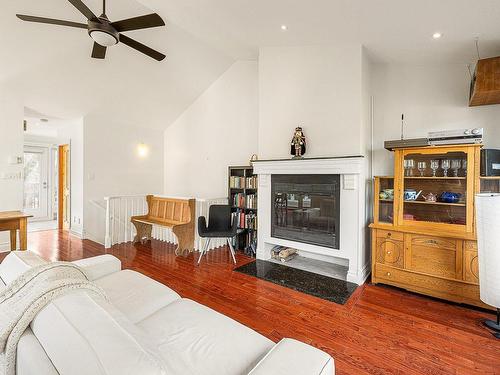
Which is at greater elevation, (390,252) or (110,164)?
(110,164)

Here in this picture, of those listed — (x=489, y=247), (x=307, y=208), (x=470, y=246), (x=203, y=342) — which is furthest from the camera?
(x=307, y=208)

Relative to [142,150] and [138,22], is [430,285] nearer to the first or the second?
[138,22]

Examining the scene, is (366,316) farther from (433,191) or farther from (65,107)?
(65,107)

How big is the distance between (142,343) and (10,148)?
5260 millimetres

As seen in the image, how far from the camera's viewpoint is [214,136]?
5.36 m

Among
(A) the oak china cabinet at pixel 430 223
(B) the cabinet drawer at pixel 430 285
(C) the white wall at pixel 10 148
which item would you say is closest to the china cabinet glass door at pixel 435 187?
(A) the oak china cabinet at pixel 430 223

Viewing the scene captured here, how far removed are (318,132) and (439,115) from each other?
1.46 m

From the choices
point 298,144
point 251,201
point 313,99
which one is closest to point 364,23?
point 313,99

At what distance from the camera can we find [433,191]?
3.09 m

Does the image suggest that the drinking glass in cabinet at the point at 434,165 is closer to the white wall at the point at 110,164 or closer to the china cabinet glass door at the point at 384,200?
the china cabinet glass door at the point at 384,200

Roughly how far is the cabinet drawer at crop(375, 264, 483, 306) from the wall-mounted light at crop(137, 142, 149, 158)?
205 inches

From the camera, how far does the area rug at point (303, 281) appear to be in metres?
2.90

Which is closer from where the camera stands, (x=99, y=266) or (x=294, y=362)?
(x=294, y=362)

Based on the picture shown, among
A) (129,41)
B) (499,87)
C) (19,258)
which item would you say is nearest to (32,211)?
(129,41)
